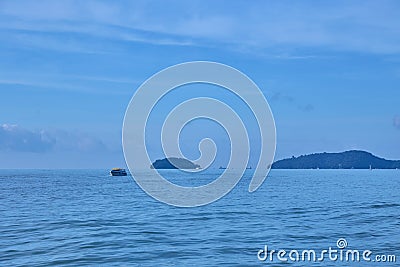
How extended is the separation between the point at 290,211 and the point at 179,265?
26.2m

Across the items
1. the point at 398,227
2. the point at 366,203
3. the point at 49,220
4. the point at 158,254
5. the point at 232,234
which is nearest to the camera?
the point at 158,254

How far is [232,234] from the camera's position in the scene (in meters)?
33.1

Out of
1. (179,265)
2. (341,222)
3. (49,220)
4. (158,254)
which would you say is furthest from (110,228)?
(341,222)

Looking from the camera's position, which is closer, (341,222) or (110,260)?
(110,260)

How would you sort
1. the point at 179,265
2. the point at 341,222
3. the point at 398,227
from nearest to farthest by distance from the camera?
1. the point at 179,265
2. the point at 398,227
3. the point at 341,222

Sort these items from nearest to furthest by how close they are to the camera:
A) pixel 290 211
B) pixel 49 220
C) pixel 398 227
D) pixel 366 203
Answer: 1. pixel 398 227
2. pixel 49 220
3. pixel 290 211
4. pixel 366 203

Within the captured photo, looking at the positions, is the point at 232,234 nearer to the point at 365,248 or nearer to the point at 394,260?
the point at 365,248

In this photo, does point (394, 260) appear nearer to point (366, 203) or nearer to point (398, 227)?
point (398, 227)

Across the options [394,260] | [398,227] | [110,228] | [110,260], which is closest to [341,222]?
[398,227]

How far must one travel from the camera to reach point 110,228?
37062 millimetres

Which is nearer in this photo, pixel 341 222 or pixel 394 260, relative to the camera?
pixel 394 260

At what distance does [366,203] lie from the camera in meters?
57.5

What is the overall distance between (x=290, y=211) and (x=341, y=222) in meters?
9.43

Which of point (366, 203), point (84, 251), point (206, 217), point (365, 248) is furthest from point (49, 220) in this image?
point (366, 203)
